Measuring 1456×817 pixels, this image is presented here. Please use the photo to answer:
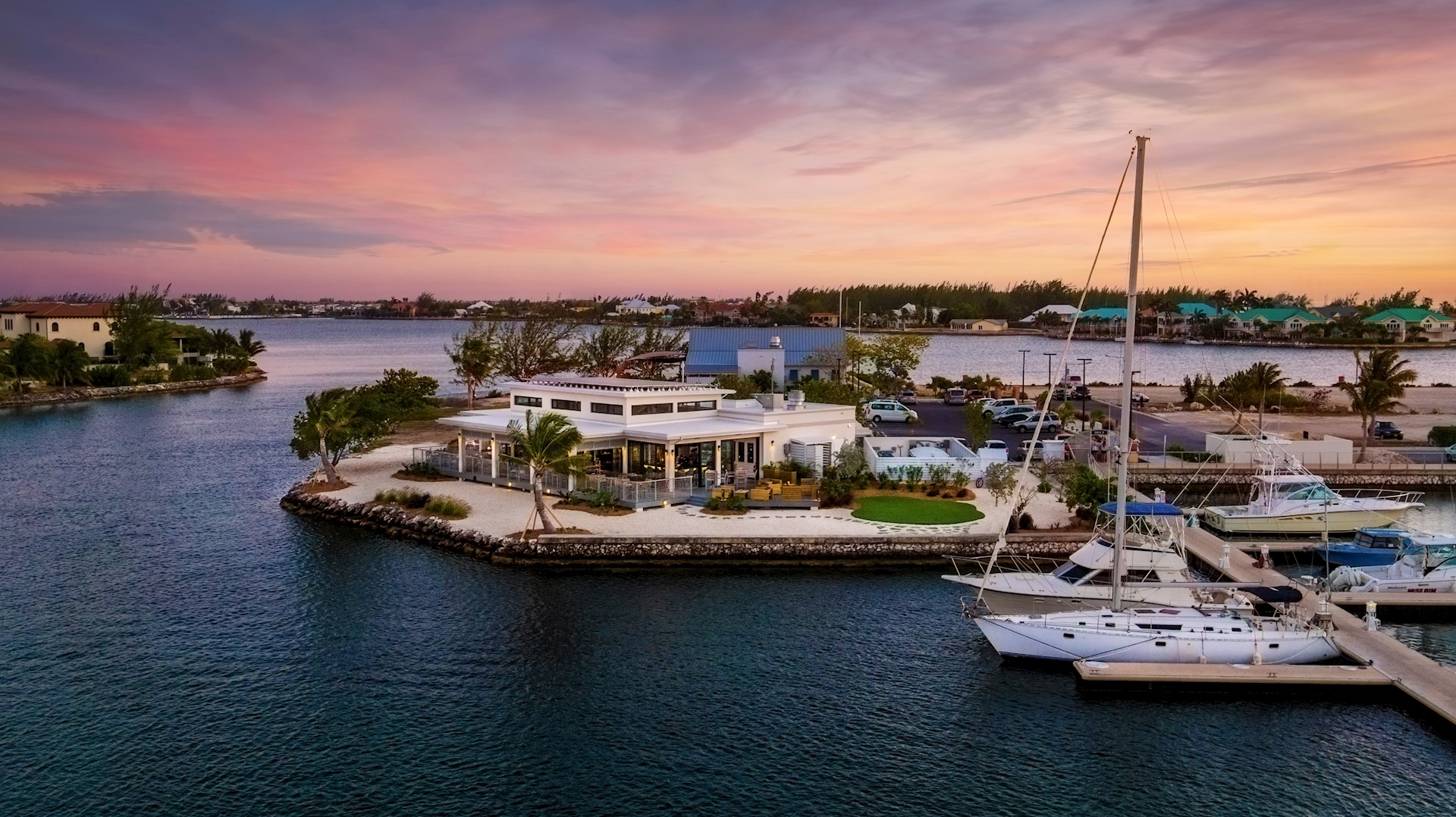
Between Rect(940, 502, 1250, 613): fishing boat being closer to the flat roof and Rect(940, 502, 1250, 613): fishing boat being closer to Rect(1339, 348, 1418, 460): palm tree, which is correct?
the flat roof

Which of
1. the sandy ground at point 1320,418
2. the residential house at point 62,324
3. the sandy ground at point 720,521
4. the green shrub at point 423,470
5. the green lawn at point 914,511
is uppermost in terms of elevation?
the residential house at point 62,324

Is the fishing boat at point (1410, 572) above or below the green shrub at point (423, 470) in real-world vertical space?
below

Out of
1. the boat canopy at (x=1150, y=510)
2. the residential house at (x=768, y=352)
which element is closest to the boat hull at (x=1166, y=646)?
the boat canopy at (x=1150, y=510)

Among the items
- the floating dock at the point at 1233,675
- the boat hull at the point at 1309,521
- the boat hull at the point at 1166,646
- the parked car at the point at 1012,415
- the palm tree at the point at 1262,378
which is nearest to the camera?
the floating dock at the point at 1233,675

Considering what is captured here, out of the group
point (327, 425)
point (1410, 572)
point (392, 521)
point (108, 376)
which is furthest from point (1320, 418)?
point (108, 376)

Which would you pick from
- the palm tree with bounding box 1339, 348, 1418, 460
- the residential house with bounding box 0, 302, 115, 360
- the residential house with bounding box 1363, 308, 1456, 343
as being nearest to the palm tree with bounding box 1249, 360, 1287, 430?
the palm tree with bounding box 1339, 348, 1418, 460

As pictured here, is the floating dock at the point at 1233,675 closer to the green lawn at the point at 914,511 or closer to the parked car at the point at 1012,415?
the green lawn at the point at 914,511

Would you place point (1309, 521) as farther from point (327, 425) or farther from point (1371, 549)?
point (327, 425)
